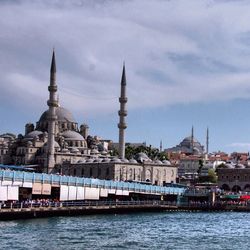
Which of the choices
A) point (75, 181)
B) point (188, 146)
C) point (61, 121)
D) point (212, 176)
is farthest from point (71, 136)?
point (188, 146)

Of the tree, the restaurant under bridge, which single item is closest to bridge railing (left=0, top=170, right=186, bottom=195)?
the restaurant under bridge

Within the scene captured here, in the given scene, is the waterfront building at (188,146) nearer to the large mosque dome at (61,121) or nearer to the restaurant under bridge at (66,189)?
the large mosque dome at (61,121)

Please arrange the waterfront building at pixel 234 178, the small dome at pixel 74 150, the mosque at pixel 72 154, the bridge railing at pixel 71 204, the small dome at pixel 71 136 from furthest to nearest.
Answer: the waterfront building at pixel 234 178
the small dome at pixel 71 136
the small dome at pixel 74 150
the mosque at pixel 72 154
the bridge railing at pixel 71 204

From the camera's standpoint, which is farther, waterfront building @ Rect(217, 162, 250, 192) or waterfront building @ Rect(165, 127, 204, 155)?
waterfront building @ Rect(165, 127, 204, 155)

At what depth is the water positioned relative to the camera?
29984 mm

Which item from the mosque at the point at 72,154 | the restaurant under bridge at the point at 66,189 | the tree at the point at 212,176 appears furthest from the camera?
the tree at the point at 212,176

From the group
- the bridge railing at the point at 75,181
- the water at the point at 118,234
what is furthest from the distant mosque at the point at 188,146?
the water at the point at 118,234

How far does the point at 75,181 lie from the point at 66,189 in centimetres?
178

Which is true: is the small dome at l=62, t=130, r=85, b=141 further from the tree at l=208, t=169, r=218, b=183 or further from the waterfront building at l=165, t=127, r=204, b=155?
the waterfront building at l=165, t=127, r=204, b=155

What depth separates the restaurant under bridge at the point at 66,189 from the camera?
43188 mm

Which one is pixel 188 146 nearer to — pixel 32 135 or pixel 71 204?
pixel 32 135

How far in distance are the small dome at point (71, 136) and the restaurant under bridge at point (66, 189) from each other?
130 feet

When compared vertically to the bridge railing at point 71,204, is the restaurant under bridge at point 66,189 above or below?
above

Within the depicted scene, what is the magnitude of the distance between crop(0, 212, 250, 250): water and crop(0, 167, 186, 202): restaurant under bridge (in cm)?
316
